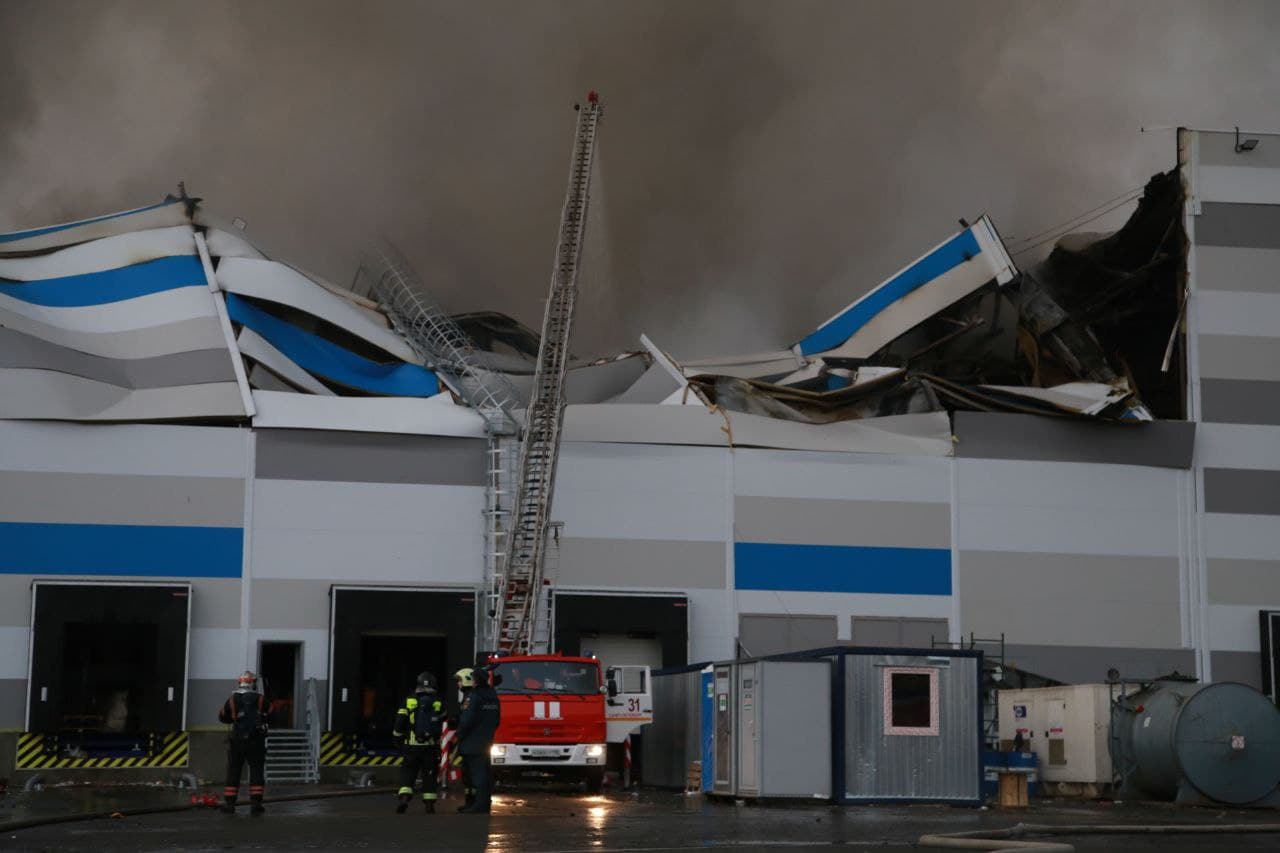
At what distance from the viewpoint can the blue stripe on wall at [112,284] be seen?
103ft

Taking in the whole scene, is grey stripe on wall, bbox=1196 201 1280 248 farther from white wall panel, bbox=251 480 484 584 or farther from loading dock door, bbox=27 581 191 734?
loading dock door, bbox=27 581 191 734

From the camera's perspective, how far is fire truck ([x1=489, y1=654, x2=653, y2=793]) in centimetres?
2402

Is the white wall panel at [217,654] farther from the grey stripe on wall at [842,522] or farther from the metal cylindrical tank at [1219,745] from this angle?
the metal cylindrical tank at [1219,745]

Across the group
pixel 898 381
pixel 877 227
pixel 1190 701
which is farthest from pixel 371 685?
pixel 877 227

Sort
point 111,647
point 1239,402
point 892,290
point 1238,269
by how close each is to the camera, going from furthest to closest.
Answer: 1. point 892,290
2. point 1238,269
3. point 1239,402
4. point 111,647

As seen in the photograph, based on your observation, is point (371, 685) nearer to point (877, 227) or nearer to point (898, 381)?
point (898, 381)

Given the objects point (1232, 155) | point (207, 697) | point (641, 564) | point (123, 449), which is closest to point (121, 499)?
point (123, 449)

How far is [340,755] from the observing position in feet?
97.9

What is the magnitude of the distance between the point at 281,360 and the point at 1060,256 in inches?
704

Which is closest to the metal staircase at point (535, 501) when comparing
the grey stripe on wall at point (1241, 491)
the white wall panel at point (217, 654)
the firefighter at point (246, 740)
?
the white wall panel at point (217, 654)

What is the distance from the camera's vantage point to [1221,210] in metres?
34.2

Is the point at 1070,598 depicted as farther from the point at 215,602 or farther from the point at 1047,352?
the point at 215,602

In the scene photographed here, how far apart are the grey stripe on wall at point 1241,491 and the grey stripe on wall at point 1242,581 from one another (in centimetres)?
96

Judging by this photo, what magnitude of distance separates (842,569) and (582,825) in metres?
16.3
